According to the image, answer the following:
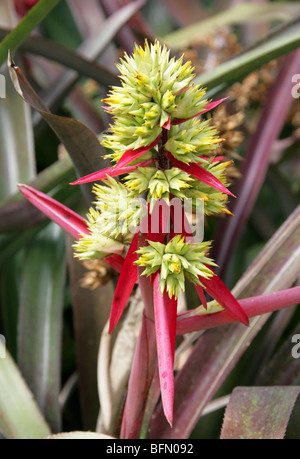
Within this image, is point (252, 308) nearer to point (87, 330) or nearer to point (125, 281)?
point (125, 281)

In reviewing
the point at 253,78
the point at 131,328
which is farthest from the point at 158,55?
the point at 253,78

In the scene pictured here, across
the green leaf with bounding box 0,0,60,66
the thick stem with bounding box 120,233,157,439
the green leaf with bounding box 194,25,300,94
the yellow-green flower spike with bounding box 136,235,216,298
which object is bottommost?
the thick stem with bounding box 120,233,157,439

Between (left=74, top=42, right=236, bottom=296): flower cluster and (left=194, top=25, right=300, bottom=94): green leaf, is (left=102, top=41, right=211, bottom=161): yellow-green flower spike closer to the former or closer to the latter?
(left=74, top=42, right=236, bottom=296): flower cluster

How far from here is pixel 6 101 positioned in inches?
19.3

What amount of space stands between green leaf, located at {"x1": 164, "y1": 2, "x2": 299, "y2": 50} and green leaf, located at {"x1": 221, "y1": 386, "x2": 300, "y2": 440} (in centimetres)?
48

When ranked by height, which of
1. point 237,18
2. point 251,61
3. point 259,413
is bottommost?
point 259,413

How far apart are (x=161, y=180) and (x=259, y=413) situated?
18cm

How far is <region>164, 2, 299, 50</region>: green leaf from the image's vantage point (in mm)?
653

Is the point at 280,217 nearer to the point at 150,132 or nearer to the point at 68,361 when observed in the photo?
the point at 68,361

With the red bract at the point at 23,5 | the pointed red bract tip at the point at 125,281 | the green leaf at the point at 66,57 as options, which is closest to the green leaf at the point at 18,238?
the green leaf at the point at 66,57

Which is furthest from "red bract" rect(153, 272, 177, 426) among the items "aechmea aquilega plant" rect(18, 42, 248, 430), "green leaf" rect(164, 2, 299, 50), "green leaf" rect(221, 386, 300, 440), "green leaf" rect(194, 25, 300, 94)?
"green leaf" rect(164, 2, 299, 50)

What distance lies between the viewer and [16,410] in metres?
0.34

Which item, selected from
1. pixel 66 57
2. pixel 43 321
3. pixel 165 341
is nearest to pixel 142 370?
pixel 165 341

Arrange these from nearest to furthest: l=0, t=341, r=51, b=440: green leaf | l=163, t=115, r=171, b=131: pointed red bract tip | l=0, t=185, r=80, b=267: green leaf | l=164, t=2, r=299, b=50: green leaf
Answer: l=163, t=115, r=171, b=131: pointed red bract tip
l=0, t=341, r=51, b=440: green leaf
l=0, t=185, r=80, b=267: green leaf
l=164, t=2, r=299, b=50: green leaf
